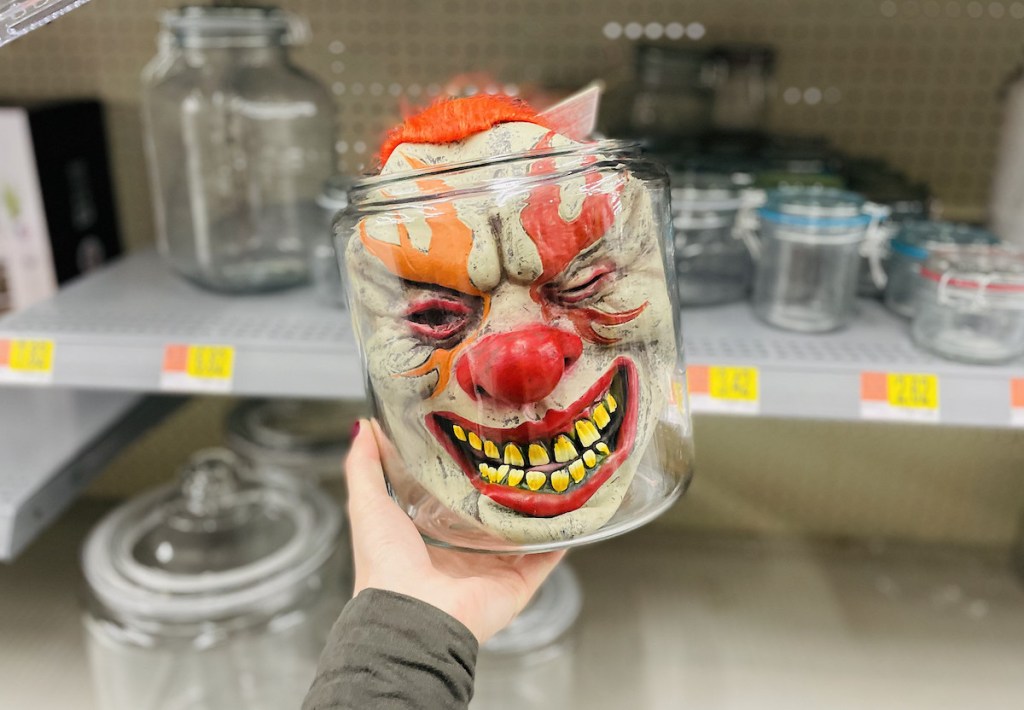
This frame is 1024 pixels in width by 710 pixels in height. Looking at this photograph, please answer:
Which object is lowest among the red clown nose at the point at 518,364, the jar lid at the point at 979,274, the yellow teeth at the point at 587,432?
the yellow teeth at the point at 587,432

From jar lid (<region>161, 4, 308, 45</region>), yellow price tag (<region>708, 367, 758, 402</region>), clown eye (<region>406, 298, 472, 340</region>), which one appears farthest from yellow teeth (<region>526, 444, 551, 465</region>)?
jar lid (<region>161, 4, 308, 45</region>)

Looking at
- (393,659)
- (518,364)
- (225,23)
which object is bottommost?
(393,659)

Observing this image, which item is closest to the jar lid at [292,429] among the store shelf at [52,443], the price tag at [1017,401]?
the store shelf at [52,443]

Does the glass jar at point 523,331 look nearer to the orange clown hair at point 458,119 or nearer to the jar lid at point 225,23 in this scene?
the orange clown hair at point 458,119

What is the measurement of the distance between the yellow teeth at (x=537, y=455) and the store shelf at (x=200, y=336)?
0.38m

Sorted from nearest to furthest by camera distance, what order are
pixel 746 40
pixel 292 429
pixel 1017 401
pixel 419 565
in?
pixel 419 565 → pixel 1017 401 → pixel 746 40 → pixel 292 429

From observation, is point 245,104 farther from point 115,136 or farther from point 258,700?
point 258,700

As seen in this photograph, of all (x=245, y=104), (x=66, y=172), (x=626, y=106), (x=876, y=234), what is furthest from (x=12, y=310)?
(x=876, y=234)

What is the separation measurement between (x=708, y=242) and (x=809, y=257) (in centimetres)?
14

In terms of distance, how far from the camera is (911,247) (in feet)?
3.41

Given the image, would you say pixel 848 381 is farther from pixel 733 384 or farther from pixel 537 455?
pixel 537 455

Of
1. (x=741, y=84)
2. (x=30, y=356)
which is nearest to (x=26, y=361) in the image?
(x=30, y=356)

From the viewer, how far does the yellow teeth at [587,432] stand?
2.11 ft

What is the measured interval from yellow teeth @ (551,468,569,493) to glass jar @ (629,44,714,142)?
2.55 feet
